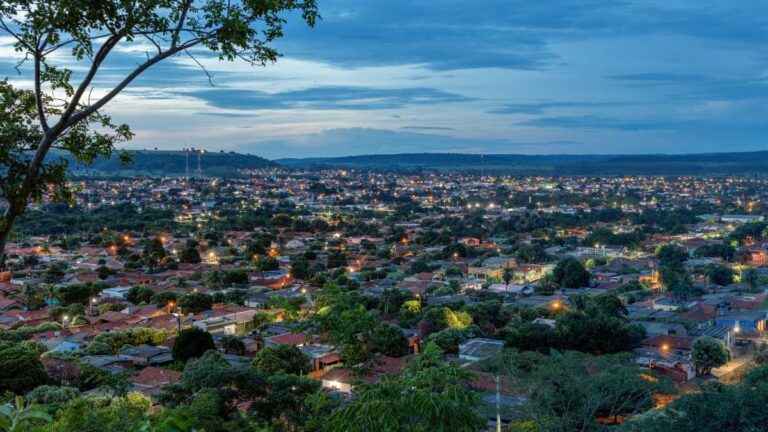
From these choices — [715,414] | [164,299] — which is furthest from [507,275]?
[715,414]

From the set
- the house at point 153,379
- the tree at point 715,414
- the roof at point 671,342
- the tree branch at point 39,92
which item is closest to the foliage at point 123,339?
the house at point 153,379

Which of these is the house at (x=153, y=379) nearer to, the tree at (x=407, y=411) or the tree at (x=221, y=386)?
the tree at (x=221, y=386)

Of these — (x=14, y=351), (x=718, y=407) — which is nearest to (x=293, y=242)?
(x=14, y=351)

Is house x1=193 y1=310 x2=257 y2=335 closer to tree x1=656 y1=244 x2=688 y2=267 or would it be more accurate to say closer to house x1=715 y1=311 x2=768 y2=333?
house x1=715 y1=311 x2=768 y2=333

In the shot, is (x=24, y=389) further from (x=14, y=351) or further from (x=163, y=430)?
Result: (x=163, y=430)

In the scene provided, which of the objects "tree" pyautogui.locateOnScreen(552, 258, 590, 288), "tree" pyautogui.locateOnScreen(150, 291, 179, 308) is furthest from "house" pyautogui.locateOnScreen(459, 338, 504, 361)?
"tree" pyautogui.locateOnScreen(552, 258, 590, 288)

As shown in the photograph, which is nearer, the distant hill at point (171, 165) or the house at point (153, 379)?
the house at point (153, 379)
